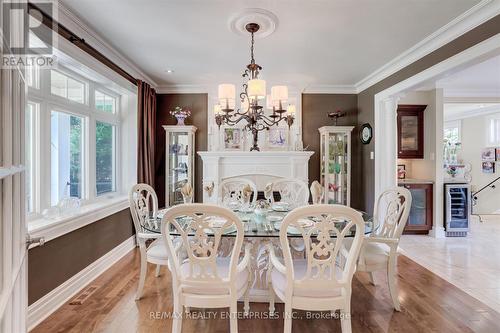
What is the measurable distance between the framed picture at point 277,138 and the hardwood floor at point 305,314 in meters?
2.54

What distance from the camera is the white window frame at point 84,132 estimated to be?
8.06 feet

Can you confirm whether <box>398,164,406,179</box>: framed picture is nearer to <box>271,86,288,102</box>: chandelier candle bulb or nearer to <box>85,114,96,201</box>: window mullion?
<box>271,86,288,102</box>: chandelier candle bulb

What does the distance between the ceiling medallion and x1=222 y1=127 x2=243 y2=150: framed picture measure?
2.17 m

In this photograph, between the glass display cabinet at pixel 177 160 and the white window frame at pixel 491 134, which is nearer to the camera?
the glass display cabinet at pixel 177 160

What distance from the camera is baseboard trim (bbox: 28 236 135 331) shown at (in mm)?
2131

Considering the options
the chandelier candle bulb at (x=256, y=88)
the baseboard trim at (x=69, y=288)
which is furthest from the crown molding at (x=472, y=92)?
the baseboard trim at (x=69, y=288)

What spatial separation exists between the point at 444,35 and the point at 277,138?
2637 millimetres

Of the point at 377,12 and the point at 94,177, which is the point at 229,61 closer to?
the point at 377,12

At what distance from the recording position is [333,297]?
1719mm

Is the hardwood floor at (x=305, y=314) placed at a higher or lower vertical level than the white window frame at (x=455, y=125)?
lower

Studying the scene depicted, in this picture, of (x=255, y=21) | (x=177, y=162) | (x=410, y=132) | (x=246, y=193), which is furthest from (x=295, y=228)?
(x=410, y=132)

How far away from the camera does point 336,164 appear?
4.64 m

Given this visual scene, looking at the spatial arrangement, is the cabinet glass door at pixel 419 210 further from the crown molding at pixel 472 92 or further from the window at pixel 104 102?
the window at pixel 104 102

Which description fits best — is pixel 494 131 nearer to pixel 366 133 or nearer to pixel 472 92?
pixel 472 92
